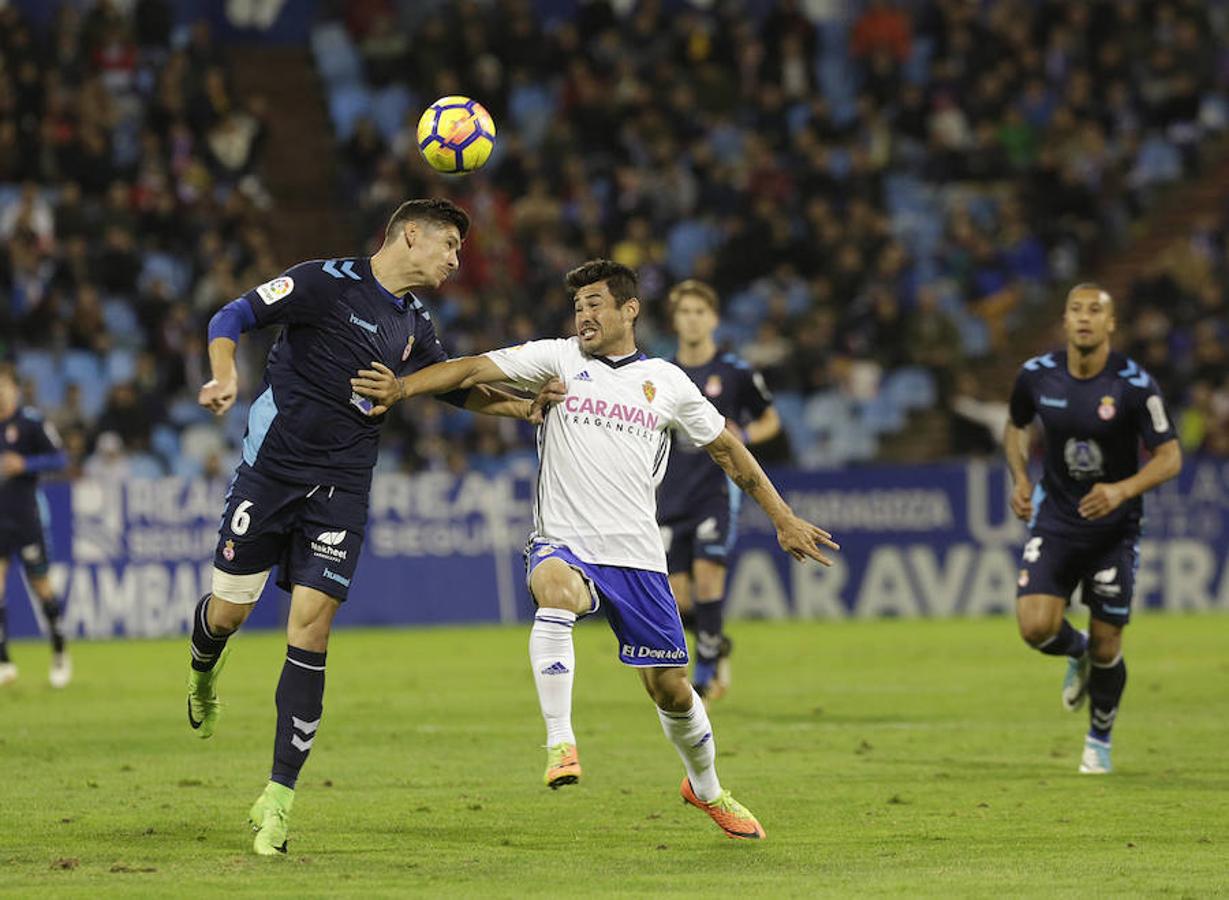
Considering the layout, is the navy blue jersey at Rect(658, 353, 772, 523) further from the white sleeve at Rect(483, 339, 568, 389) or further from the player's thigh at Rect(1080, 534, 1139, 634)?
the white sleeve at Rect(483, 339, 568, 389)

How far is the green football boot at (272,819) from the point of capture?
8148 millimetres

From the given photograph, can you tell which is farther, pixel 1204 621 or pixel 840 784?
pixel 1204 621

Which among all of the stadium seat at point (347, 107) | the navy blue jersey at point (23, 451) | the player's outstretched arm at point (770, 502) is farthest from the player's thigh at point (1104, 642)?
the stadium seat at point (347, 107)

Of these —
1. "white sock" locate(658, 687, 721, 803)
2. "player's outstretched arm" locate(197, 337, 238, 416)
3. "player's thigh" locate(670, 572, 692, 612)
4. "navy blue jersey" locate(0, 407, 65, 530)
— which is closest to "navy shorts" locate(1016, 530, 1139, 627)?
"white sock" locate(658, 687, 721, 803)

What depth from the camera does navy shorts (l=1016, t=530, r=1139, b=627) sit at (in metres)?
11.4

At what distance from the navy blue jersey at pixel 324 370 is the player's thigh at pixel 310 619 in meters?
0.49

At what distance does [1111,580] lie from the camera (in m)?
11.4

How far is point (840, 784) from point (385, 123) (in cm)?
2066

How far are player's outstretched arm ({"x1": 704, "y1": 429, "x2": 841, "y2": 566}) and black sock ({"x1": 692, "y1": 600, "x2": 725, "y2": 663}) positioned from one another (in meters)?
5.71

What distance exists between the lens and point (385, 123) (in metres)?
29.8

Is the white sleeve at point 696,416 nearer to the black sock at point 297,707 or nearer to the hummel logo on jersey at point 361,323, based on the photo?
the hummel logo on jersey at point 361,323

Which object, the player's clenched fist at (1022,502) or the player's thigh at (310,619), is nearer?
the player's thigh at (310,619)

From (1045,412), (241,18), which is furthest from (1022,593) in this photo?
(241,18)

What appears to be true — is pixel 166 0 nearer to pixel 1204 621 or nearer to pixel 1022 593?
pixel 1204 621
